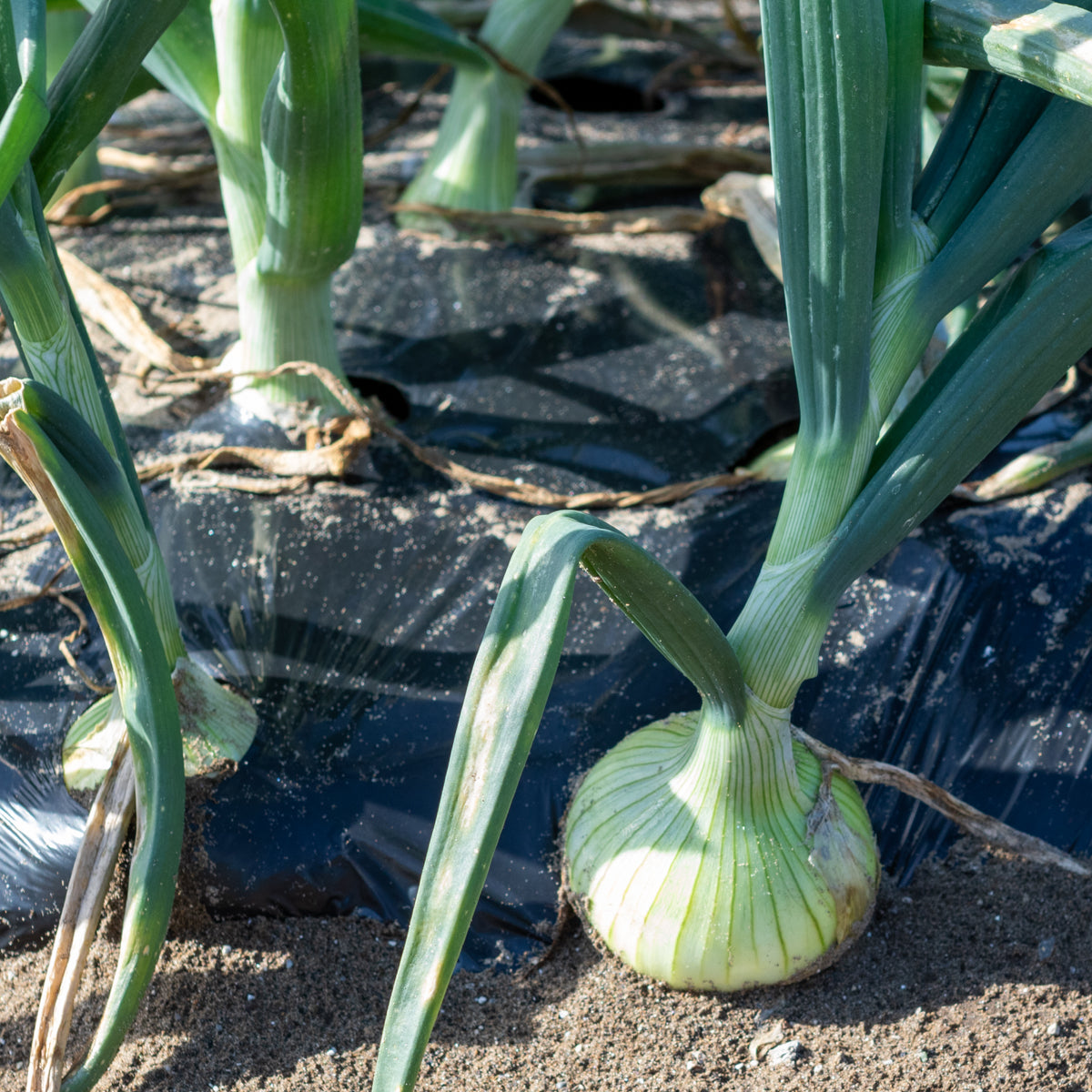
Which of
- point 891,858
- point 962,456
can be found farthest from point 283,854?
point 962,456

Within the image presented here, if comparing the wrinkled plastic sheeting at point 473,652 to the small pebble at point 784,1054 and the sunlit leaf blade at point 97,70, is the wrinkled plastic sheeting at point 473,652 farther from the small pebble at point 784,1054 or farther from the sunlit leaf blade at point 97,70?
the sunlit leaf blade at point 97,70

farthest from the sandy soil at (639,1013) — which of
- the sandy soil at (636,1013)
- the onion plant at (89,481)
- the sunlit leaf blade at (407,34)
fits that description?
the sunlit leaf blade at (407,34)

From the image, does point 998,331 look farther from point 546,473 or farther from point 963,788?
point 546,473

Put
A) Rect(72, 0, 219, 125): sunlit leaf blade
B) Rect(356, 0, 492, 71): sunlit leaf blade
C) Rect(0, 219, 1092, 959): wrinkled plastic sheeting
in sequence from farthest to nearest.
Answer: Rect(356, 0, 492, 71): sunlit leaf blade
Rect(72, 0, 219, 125): sunlit leaf blade
Rect(0, 219, 1092, 959): wrinkled plastic sheeting

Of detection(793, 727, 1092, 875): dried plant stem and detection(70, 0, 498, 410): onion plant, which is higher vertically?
detection(70, 0, 498, 410): onion plant

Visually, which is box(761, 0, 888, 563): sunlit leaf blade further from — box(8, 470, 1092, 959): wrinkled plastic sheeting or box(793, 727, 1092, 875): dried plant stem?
box(8, 470, 1092, 959): wrinkled plastic sheeting

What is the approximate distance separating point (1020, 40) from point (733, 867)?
656 millimetres

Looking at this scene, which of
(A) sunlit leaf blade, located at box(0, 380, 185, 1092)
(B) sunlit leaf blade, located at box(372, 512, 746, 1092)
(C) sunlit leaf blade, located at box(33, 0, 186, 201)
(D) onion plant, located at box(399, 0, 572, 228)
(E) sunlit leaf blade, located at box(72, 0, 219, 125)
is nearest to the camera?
(B) sunlit leaf blade, located at box(372, 512, 746, 1092)

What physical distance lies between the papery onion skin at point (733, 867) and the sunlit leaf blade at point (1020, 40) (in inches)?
20.2

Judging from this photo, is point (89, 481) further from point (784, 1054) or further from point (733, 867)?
point (784, 1054)

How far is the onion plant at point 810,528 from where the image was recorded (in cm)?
70

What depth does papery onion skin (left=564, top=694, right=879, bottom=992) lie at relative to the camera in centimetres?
95

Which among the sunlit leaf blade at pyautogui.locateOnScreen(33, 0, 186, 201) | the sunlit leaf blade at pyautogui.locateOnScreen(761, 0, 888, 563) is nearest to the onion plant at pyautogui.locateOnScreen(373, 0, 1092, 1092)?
the sunlit leaf blade at pyautogui.locateOnScreen(761, 0, 888, 563)

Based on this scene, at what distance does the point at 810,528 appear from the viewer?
0.92m
